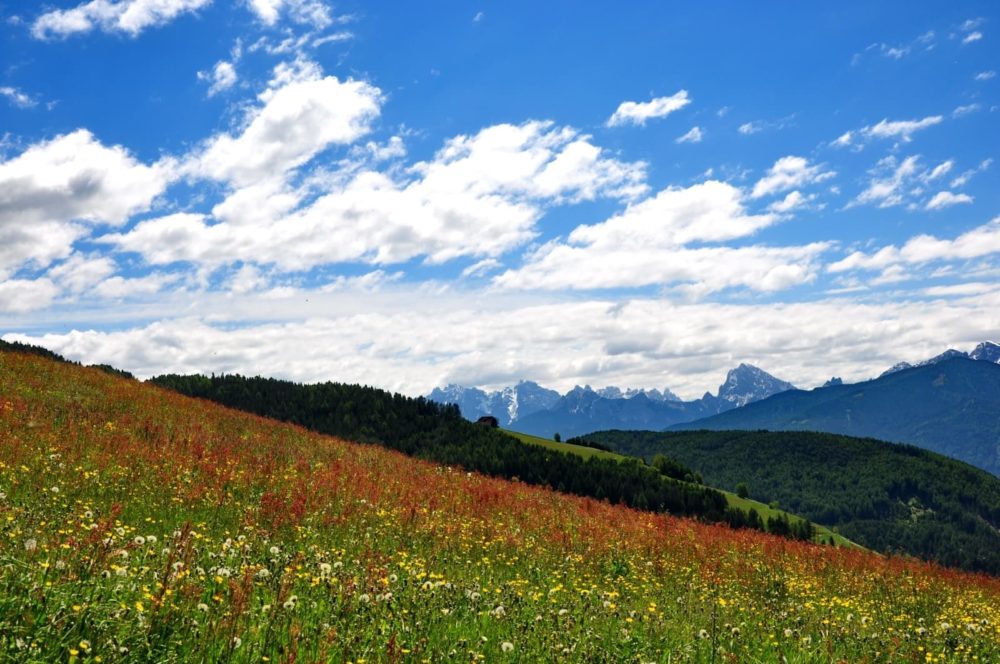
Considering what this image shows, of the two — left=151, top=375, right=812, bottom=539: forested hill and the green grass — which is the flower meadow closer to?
left=151, top=375, right=812, bottom=539: forested hill

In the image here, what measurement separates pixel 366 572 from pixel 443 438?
84.1m

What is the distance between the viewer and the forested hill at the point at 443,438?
75.2m

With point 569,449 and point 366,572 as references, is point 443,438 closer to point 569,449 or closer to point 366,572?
point 569,449

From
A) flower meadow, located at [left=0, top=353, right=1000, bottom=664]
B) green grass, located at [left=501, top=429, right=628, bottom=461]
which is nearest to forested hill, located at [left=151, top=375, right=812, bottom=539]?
green grass, located at [left=501, top=429, right=628, bottom=461]

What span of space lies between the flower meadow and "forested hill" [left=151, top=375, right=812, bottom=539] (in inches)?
1856

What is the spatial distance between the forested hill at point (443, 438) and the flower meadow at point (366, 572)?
47.1m

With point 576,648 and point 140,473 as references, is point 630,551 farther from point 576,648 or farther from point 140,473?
point 140,473

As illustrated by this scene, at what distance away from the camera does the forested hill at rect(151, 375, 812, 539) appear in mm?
75188

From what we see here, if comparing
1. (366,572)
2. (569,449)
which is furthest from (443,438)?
(366,572)

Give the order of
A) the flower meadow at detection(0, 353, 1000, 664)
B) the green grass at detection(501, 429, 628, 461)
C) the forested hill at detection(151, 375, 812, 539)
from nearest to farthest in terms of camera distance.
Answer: the flower meadow at detection(0, 353, 1000, 664)
the forested hill at detection(151, 375, 812, 539)
the green grass at detection(501, 429, 628, 461)

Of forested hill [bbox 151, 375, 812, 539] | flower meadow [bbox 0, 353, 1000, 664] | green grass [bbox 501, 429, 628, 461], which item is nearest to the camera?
flower meadow [bbox 0, 353, 1000, 664]

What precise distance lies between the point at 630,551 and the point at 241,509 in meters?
9.84

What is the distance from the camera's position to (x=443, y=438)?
91.9 metres

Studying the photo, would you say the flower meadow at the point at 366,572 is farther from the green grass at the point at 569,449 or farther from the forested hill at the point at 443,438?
A: the green grass at the point at 569,449
